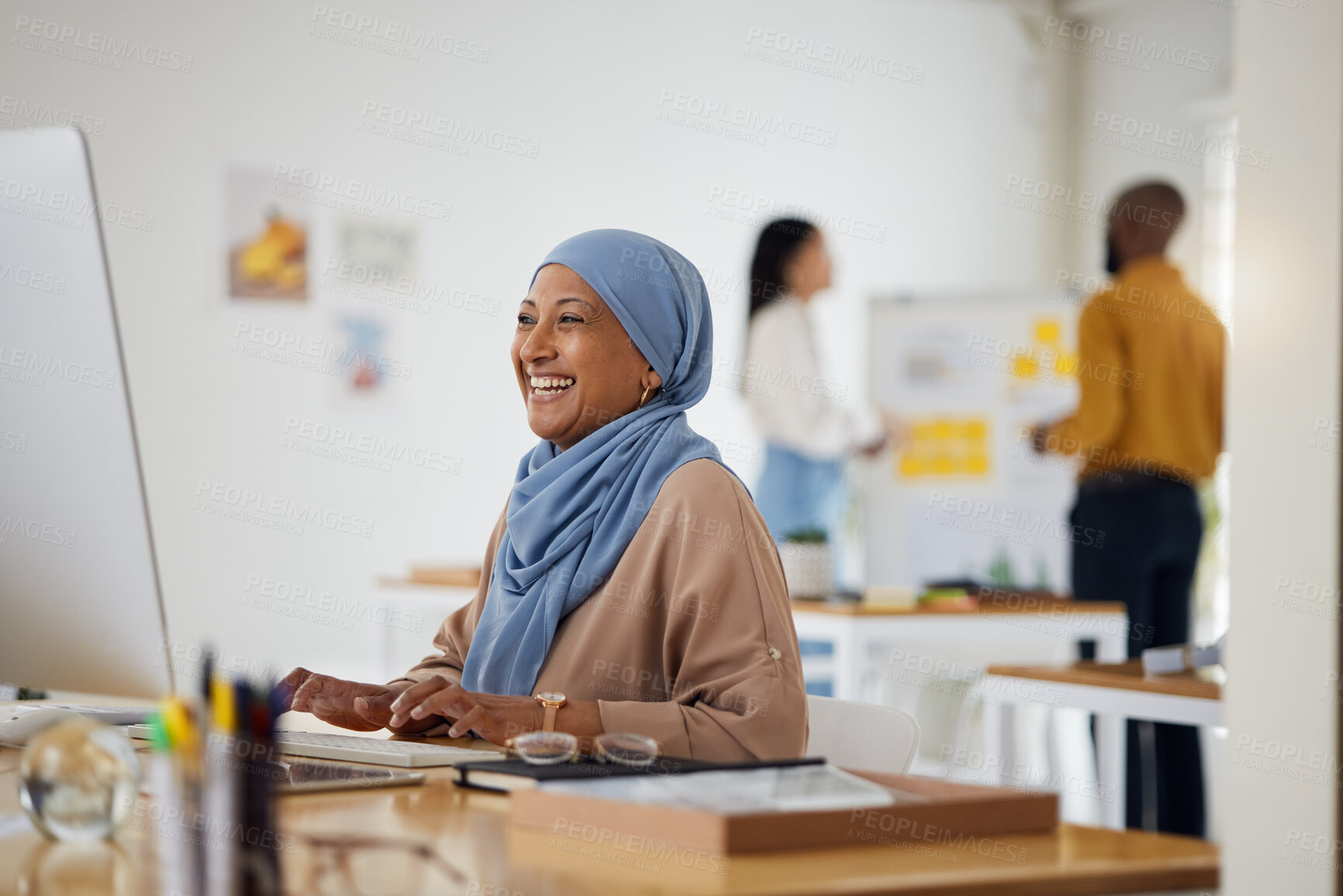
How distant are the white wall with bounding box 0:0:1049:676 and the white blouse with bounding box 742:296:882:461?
6.07 ft

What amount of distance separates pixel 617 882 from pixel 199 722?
0.28 metres

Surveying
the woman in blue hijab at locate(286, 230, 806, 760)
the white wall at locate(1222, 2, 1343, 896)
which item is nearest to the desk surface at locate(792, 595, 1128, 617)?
the woman in blue hijab at locate(286, 230, 806, 760)

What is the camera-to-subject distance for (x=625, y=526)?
5.35 ft

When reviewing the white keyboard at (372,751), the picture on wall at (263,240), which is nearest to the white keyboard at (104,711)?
the white keyboard at (372,751)

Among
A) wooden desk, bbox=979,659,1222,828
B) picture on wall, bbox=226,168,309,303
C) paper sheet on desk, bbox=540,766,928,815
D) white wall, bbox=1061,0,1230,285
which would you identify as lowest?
wooden desk, bbox=979,659,1222,828

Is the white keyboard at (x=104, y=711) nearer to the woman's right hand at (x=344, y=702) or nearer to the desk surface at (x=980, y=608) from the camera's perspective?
the woman's right hand at (x=344, y=702)

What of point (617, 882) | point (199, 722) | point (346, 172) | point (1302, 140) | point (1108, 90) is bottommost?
point (617, 882)

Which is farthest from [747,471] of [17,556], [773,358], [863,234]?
[17,556]

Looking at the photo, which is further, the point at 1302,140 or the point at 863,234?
the point at 863,234

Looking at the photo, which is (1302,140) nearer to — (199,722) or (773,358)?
(199,722)

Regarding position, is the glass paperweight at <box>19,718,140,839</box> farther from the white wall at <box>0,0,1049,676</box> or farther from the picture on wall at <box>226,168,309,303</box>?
the picture on wall at <box>226,168,309,303</box>

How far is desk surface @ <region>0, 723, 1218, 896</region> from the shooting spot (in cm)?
78

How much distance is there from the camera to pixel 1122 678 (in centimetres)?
235

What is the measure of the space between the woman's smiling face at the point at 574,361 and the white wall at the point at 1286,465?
93 centimetres
